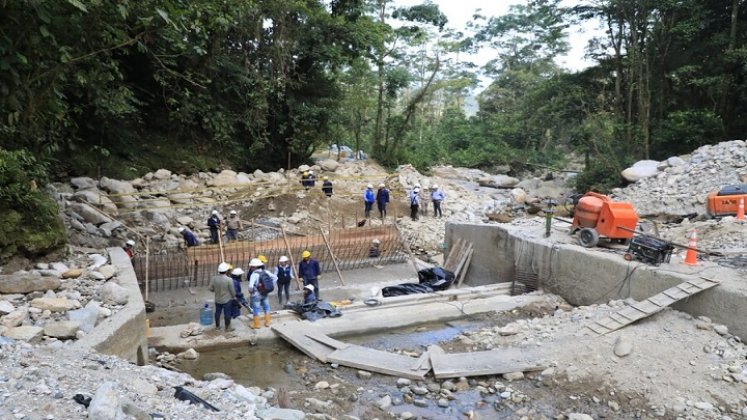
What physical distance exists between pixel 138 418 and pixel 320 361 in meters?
4.25

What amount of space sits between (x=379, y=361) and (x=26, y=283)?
504cm

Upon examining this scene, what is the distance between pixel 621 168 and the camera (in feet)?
72.8

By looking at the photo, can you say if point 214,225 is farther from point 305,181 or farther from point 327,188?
point 305,181

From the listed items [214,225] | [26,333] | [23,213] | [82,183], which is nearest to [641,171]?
[214,225]

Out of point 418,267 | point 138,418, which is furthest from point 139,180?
point 138,418

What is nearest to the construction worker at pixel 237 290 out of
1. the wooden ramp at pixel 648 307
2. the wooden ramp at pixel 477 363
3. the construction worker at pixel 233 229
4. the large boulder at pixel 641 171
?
the wooden ramp at pixel 477 363

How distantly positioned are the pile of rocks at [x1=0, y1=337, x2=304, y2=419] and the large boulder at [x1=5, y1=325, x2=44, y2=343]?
12.0 inches

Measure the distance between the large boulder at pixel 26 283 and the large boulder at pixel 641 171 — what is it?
759 inches

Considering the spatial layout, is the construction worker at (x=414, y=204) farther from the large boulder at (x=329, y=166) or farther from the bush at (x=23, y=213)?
the bush at (x=23, y=213)

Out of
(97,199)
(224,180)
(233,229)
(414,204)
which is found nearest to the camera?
(233,229)

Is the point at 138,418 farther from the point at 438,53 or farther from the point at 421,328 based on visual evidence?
the point at 438,53

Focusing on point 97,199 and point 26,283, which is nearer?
point 26,283

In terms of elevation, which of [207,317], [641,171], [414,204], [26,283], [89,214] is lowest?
[207,317]

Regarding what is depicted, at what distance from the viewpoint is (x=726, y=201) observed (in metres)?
11.9
